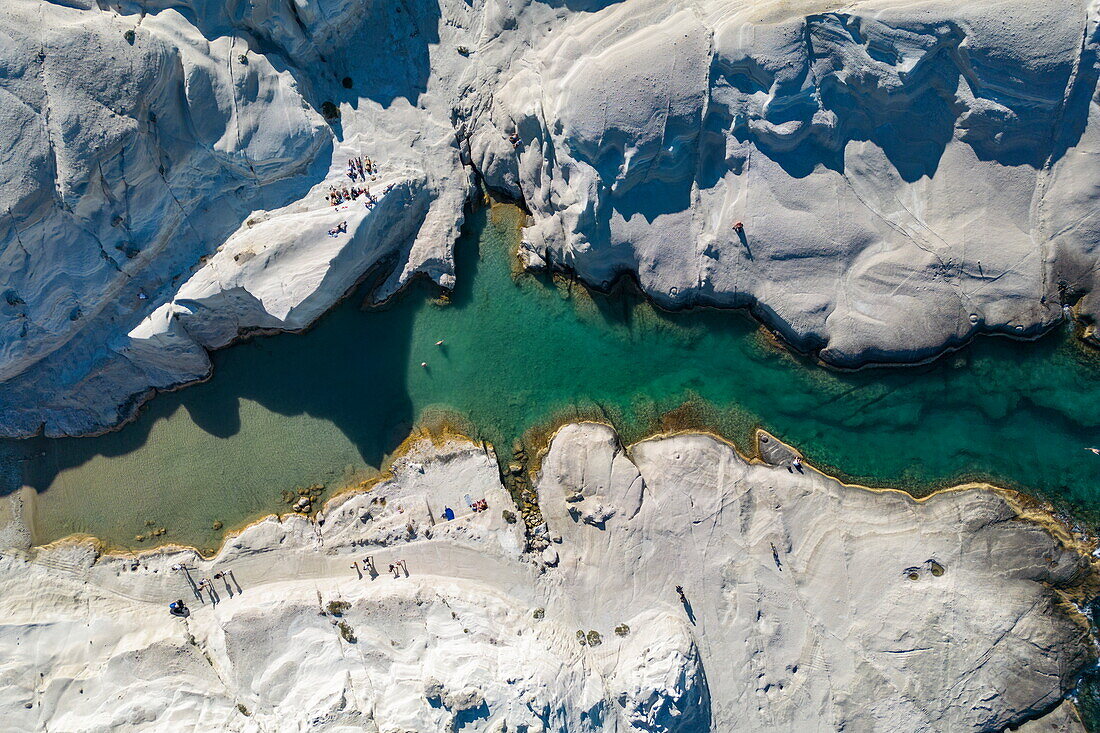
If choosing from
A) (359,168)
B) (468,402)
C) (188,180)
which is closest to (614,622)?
(468,402)

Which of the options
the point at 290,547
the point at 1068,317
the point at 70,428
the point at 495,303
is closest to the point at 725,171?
the point at 495,303

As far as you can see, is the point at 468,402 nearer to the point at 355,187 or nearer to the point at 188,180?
the point at 355,187

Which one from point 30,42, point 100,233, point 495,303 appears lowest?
point 495,303

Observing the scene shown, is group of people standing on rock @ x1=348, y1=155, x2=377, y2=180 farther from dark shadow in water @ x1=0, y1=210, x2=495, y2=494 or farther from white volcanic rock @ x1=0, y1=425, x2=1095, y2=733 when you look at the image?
white volcanic rock @ x1=0, y1=425, x2=1095, y2=733

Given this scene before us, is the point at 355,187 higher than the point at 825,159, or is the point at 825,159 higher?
the point at 825,159

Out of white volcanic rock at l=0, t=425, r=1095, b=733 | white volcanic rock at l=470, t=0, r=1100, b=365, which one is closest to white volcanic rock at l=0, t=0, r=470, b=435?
white volcanic rock at l=470, t=0, r=1100, b=365

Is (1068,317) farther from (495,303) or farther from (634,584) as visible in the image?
(495,303)

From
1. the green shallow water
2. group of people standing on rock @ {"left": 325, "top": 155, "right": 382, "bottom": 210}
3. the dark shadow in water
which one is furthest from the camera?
the dark shadow in water
